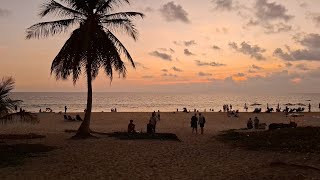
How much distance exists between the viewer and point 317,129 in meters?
19.2

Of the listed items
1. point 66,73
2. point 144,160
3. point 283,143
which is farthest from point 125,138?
point 283,143

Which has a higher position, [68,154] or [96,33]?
[96,33]

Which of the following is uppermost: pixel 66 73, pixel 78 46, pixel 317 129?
pixel 78 46

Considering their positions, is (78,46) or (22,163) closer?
(22,163)

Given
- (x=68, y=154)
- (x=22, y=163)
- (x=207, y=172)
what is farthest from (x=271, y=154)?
(x=22, y=163)

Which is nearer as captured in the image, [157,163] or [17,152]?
[157,163]

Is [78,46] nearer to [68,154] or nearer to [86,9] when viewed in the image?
[86,9]

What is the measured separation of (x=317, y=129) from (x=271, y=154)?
18.3ft

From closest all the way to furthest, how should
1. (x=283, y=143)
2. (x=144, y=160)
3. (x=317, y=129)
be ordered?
(x=144, y=160) → (x=283, y=143) → (x=317, y=129)

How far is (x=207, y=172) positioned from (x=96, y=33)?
11893mm

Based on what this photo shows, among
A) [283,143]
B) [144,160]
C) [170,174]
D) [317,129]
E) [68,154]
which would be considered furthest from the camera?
[317,129]

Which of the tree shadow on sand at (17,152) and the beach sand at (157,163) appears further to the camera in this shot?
the tree shadow on sand at (17,152)

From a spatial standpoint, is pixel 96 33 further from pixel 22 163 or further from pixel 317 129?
pixel 317 129

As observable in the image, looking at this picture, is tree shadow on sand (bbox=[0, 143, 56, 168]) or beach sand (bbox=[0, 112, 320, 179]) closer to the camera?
beach sand (bbox=[0, 112, 320, 179])
